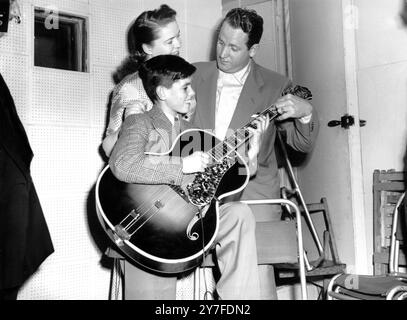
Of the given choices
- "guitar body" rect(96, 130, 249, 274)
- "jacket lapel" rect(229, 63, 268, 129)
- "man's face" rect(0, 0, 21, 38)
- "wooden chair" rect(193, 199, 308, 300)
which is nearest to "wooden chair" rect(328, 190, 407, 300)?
"wooden chair" rect(193, 199, 308, 300)

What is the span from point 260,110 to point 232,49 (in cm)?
37

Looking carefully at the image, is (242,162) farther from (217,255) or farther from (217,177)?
(217,255)

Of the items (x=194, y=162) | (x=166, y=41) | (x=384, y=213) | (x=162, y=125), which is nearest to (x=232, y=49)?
(x=166, y=41)

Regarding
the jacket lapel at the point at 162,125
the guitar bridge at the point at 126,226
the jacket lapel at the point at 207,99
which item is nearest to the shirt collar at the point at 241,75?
the jacket lapel at the point at 207,99

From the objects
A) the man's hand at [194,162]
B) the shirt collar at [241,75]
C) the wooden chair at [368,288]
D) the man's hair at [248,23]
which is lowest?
the wooden chair at [368,288]

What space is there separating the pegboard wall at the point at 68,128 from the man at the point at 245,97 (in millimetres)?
638

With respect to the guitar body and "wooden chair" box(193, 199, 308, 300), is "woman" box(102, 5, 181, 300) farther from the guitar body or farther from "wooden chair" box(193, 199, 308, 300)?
"wooden chair" box(193, 199, 308, 300)

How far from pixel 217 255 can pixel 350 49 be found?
1902 millimetres

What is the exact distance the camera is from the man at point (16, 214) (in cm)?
213

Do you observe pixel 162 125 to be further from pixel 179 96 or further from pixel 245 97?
pixel 245 97

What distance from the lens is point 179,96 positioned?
2.12 m

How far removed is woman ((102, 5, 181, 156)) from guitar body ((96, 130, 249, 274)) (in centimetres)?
27

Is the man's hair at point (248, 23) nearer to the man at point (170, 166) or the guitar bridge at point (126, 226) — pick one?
the man at point (170, 166)
